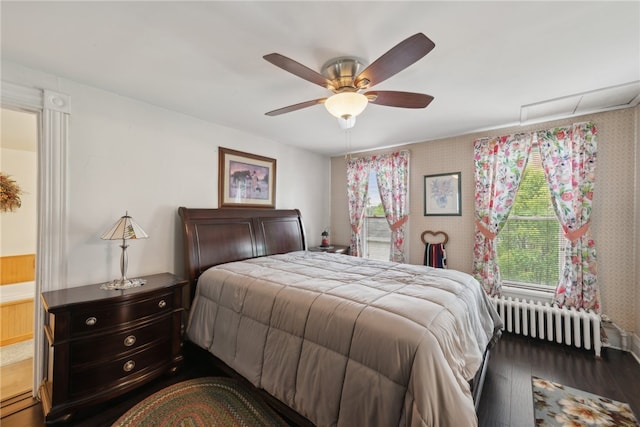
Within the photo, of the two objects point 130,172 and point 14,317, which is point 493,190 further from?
A: point 14,317

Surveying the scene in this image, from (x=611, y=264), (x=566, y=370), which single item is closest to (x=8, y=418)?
(x=566, y=370)

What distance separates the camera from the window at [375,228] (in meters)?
4.36

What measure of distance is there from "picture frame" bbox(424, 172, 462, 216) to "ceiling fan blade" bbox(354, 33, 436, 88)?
7.90ft

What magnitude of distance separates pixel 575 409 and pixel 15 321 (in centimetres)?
564

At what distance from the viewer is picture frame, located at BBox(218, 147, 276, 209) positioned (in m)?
3.27

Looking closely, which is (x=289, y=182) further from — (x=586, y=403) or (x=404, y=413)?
(x=586, y=403)

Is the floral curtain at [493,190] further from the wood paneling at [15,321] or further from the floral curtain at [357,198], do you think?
the wood paneling at [15,321]

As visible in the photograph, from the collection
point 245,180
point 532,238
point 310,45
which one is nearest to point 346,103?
point 310,45

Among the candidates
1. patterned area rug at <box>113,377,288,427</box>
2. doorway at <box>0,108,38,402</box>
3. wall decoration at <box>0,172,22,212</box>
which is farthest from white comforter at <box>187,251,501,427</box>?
wall decoration at <box>0,172,22,212</box>

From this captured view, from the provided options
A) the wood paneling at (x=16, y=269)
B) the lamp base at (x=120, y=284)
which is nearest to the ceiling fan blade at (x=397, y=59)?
the lamp base at (x=120, y=284)

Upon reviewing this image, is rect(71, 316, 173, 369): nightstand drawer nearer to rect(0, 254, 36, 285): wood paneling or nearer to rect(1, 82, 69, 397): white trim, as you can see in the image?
rect(1, 82, 69, 397): white trim

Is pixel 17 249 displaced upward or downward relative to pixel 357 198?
downward

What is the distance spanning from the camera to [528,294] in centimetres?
302

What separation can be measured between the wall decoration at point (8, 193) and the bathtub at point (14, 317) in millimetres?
1080
